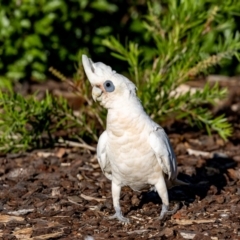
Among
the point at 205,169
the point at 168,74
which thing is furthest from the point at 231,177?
the point at 168,74

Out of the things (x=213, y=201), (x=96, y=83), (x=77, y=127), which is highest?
(x=96, y=83)

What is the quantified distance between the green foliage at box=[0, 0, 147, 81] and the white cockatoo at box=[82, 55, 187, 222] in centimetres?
348

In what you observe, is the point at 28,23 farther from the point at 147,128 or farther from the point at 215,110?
the point at 147,128

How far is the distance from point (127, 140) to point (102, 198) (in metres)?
0.91

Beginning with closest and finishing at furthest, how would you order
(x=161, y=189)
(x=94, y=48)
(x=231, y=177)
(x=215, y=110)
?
(x=161, y=189), (x=231, y=177), (x=215, y=110), (x=94, y=48)

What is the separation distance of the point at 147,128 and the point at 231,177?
4.58 ft

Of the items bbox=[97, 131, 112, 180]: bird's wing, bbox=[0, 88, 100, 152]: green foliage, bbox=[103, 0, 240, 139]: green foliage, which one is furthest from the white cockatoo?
bbox=[103, 0, 240, 139]: green foliage

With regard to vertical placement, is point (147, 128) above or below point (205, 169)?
above

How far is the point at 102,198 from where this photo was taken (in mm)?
5492

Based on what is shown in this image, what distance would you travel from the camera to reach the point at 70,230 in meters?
4.85

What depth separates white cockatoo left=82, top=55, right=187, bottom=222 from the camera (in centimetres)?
459

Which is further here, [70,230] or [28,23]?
[28,23]

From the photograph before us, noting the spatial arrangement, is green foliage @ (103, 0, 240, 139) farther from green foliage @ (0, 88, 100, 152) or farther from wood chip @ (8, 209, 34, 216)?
wood chip @ (8, 209, 34, 216)

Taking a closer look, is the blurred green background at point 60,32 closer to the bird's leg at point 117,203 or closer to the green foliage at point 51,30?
the green foliage at point 51,30
